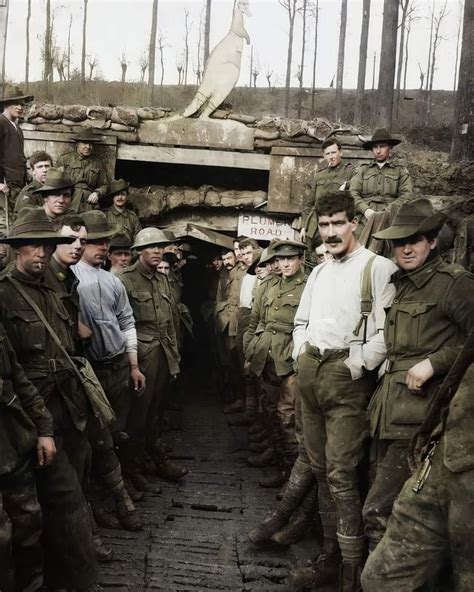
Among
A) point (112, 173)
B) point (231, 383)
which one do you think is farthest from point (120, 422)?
point (112, 173)

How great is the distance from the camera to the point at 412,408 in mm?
3922

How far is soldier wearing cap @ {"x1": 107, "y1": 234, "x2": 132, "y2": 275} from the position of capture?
7465 millimetres

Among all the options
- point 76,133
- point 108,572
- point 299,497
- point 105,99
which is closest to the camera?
point 108,572

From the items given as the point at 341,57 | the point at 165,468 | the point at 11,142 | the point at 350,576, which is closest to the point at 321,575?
the point at 350,576

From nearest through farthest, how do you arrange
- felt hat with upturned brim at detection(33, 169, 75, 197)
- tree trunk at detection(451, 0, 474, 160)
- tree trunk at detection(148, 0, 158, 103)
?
felt hat with upturned brim at detection(33, 169, 75, 197) < tree trunk at detection(451, 0, 474, 160) < tree trunk at detection(148, 0, 158, 103)

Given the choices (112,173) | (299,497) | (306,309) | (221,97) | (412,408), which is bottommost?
(299,497)

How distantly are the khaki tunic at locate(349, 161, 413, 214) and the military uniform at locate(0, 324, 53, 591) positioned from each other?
6.05 m

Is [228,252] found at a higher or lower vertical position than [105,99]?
lower

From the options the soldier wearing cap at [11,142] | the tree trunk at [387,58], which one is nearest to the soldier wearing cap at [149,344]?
the soldier wearing cap at [11,142]

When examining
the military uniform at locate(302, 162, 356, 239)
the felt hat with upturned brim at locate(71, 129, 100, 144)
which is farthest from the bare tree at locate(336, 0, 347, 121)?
the military uniform at locate(302, 162, 356, 239)

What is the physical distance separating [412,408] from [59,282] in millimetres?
2800

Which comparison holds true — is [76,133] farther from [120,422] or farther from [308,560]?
[308,560]

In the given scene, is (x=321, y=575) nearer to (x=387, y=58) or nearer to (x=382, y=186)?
(x=382, y=186)

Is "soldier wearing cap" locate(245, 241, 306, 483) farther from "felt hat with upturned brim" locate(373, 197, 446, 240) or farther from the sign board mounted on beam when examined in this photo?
the sign board mounted on beam
